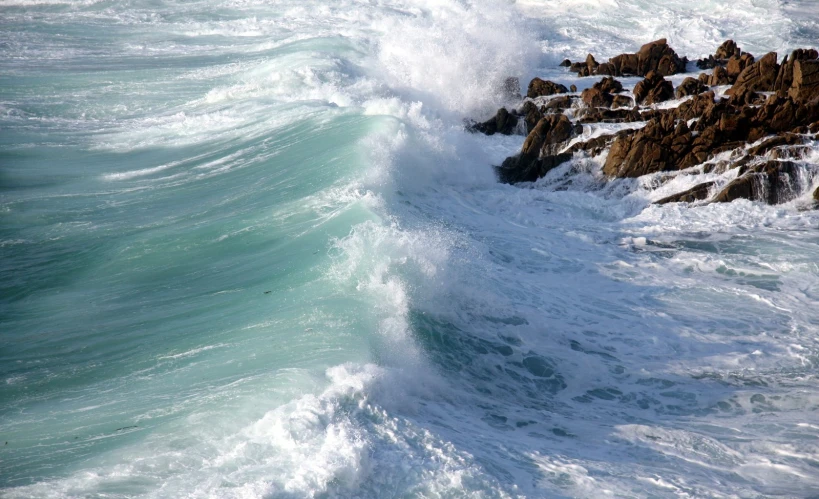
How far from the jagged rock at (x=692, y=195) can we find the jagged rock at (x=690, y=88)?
4572 millimetres

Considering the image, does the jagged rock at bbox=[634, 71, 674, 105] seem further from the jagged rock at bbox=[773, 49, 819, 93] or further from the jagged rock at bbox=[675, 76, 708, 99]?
the jagged rock at bbox=[773, 49, 819, 93]

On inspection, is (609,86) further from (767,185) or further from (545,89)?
(767,185)

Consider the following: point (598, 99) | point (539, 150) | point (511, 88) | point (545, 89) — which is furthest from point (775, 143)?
point (511, 88)

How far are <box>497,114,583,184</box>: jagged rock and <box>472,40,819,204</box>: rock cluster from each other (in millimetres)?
21

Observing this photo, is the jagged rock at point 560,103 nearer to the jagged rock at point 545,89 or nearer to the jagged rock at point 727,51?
the jagged rock at point 545,89

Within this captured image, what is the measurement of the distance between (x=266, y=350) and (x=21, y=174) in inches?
292

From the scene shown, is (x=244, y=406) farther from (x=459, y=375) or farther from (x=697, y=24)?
(x=697, y=24)

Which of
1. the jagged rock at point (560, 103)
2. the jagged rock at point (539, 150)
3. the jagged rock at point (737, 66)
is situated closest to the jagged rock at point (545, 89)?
the jagged rock at point (560, 103)

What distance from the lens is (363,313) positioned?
856 centimetres

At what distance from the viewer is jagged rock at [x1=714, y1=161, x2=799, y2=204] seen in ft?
43.8

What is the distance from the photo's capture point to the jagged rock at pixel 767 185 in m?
13.4

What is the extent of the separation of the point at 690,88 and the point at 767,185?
4.90m

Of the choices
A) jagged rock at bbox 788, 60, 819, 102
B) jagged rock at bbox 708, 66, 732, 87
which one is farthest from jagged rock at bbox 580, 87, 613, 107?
jagged rock at bbox 788, 60, 819, 102

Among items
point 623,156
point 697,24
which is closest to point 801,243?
point 623,156
